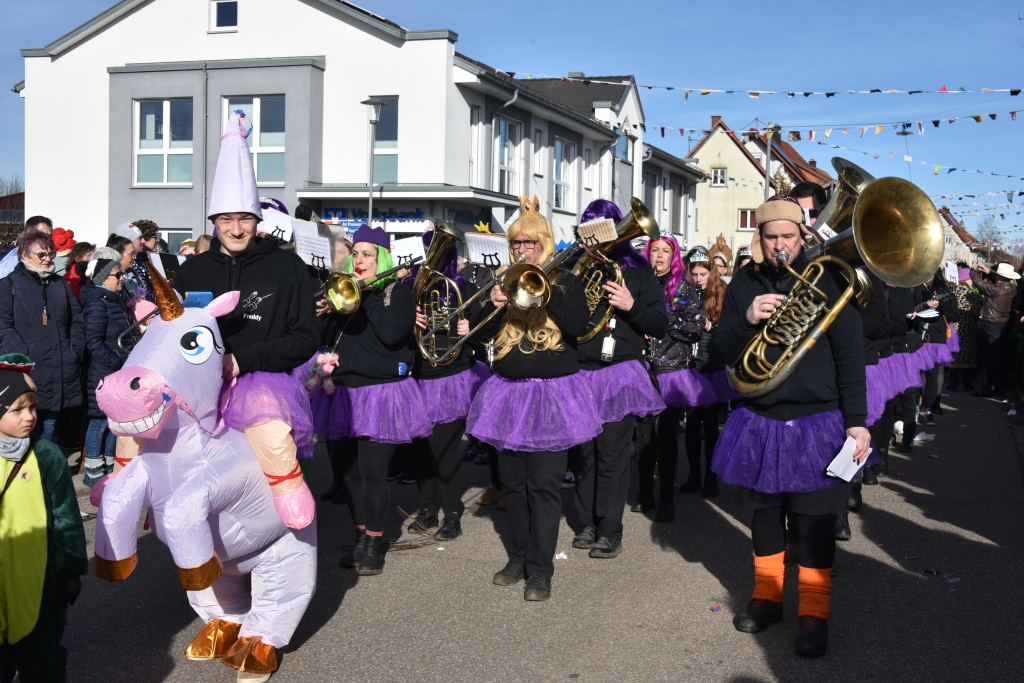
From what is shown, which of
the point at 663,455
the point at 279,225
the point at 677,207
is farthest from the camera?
the point at 677,207

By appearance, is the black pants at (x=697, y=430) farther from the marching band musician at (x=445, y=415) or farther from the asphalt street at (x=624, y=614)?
the marching band musician at (x=445, y=415)

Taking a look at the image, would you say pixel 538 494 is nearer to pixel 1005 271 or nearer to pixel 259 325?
pixel 259 325

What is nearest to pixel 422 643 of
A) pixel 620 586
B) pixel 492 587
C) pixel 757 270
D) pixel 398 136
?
pixel 492 587

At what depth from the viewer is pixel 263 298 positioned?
165 inches

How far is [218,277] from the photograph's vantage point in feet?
13.9

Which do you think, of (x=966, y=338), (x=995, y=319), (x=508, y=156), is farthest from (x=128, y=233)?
(x=508, y=156)

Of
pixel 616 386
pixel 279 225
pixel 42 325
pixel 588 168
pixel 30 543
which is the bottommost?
pixel 30 543

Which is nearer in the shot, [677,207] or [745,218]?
[677,207]

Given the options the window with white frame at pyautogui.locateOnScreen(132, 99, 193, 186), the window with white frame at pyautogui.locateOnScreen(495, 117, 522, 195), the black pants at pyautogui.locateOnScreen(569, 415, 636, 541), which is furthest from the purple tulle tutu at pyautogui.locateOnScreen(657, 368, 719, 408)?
the window with white frame at pyautogui.locateOnScreen(132, 99, 193, 186)

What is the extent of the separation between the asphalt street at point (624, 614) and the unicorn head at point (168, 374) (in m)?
1.32

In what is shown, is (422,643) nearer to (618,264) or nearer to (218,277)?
(218,277)

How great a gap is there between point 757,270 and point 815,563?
146 cm

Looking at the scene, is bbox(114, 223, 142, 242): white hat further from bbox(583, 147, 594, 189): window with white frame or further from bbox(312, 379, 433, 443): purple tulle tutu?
bbox(583, 147, 594, 189): window with white frame

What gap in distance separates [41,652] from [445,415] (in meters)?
3.19
